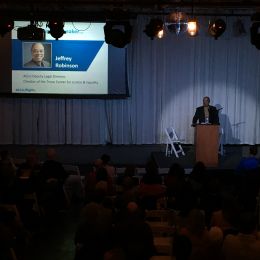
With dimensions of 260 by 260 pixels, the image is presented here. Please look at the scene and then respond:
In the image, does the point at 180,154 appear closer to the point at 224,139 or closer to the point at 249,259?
the point at 224,139

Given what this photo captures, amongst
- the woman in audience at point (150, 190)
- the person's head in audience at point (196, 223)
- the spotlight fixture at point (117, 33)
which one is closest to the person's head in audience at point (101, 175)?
the woman in audience at point (150, 190)

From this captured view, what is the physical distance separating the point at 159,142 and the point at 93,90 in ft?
7.38

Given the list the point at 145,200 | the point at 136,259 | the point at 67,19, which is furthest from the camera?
the point at 67,19

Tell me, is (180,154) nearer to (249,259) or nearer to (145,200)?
(145,200)

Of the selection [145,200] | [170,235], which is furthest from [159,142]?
[170,235]

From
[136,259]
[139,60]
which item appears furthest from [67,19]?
[136,259]

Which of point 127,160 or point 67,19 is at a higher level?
point 67,19

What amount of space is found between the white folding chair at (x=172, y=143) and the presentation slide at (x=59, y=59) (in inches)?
97.0

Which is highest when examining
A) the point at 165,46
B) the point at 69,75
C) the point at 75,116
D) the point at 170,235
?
the point at 165,46

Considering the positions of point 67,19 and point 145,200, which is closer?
point 145,200

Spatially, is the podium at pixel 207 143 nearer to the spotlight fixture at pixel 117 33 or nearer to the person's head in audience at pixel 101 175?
the spotlight fixture at pixel 117 33

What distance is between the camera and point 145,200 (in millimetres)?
6938

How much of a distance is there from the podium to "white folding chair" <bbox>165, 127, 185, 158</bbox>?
1502 mm

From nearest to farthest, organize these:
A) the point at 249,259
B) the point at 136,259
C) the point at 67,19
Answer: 1. the point at 249,259
2. the point at 136,259
3. the point at 67,19
